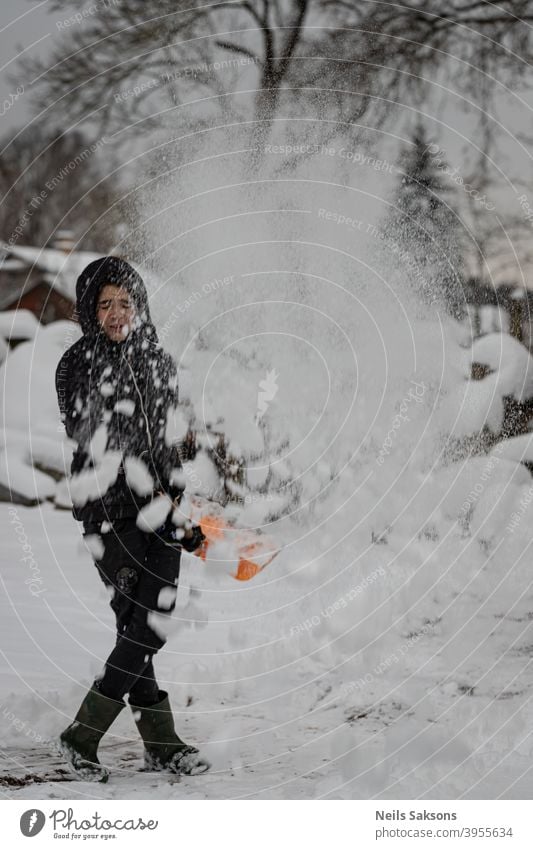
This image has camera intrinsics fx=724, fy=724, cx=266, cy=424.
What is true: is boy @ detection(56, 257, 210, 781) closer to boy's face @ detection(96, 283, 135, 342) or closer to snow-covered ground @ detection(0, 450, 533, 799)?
boy's face @ detection(96, 283, 135, 342)

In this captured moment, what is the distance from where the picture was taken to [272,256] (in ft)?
5.90

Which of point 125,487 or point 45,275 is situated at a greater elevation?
point 45,275

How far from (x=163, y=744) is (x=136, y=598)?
34 centimetres

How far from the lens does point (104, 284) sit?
1.62 m

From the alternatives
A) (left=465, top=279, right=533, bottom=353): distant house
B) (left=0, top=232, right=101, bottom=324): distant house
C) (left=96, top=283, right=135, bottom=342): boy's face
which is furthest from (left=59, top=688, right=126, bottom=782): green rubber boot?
(left=465, top=279, right=533, bottom=353): distant house

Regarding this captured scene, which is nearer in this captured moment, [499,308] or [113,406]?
[113,406]

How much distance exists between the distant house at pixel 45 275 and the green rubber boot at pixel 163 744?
93 centimetres

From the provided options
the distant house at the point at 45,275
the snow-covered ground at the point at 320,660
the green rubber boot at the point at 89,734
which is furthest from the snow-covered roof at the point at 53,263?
the green rubber boot at the point at 89,734

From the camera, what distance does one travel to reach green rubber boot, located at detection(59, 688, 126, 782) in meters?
1.51

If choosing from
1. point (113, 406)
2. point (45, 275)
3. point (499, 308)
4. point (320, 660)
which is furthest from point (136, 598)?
point (499, 308)

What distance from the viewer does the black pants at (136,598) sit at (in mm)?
1520

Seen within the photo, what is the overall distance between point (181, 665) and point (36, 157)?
50.8 inches

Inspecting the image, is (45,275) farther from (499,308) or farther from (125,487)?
(499,308)
